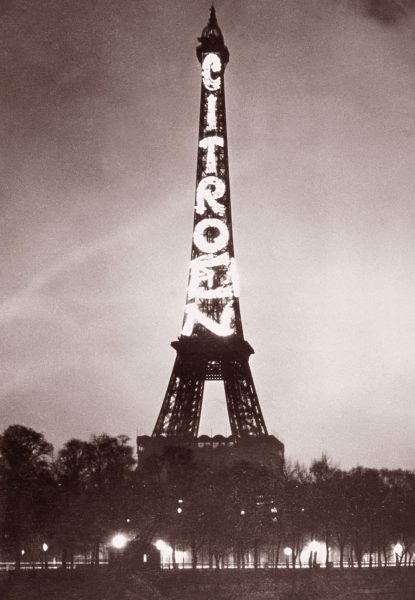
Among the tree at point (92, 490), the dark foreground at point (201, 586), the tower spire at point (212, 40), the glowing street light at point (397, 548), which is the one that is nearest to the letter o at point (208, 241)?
the tower spire at point (212, 40)

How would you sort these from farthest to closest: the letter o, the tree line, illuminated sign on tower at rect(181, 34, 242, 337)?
1. illuminated sign on tower at rect(181, 34, 242, 337)
2. the letter o
3. the tree line

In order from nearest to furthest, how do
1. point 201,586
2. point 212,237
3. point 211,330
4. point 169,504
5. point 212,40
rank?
point 201,586
point 169,504
point 211,330
point 212,237
point 212,40

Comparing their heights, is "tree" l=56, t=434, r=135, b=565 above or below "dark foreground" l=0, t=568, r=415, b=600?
above

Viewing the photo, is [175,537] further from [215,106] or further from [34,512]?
[215,106]

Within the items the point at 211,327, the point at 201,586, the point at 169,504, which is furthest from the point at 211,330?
the point at 201,586

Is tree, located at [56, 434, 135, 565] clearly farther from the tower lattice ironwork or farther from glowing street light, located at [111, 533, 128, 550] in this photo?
the tower lattice ironwork

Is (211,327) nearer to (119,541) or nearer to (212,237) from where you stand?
(212,237)

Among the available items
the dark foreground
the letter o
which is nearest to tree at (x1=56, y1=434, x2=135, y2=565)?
the dark foreground
